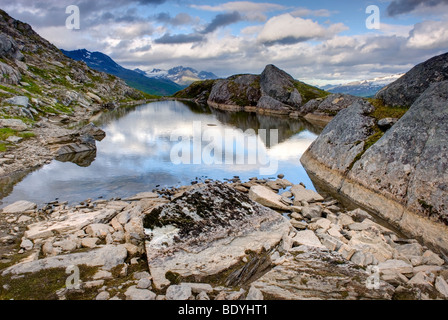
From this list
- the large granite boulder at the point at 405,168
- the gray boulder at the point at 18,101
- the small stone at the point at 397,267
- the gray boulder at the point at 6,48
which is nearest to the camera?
the small stone at the point at 397,267

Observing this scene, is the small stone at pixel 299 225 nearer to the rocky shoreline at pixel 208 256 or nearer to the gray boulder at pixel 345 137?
the rocky shoreline at pixel 208 256

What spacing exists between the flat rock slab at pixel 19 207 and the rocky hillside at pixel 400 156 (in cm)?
2368

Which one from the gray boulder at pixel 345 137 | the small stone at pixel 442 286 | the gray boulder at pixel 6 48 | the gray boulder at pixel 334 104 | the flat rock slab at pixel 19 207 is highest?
the gray boulder at pixel 6 48

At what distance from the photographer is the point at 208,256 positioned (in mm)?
11211

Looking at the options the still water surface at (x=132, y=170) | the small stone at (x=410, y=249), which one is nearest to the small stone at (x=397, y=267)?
the small stone at (x=410, y=249)

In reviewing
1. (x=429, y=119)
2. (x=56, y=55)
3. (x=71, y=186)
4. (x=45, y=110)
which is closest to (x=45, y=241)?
(x=71, y=186)

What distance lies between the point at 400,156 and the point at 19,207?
2591 cm

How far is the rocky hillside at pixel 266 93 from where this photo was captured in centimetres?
10219

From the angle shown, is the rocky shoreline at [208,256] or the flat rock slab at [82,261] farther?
the flat rock slab at [82,261]

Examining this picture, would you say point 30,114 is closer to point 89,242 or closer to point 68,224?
point 68,224

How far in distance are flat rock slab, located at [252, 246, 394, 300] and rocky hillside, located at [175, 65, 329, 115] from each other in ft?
295

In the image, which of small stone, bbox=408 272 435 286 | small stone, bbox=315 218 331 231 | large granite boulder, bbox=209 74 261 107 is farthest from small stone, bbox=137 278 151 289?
large granite boulder, bbox=209 74 261 107

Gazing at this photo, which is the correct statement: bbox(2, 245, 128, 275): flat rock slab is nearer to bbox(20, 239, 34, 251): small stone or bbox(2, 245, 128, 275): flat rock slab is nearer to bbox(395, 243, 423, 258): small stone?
bbox(20, 239, 34, 251): small stone

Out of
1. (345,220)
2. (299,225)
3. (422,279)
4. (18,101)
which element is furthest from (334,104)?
(422,279)
